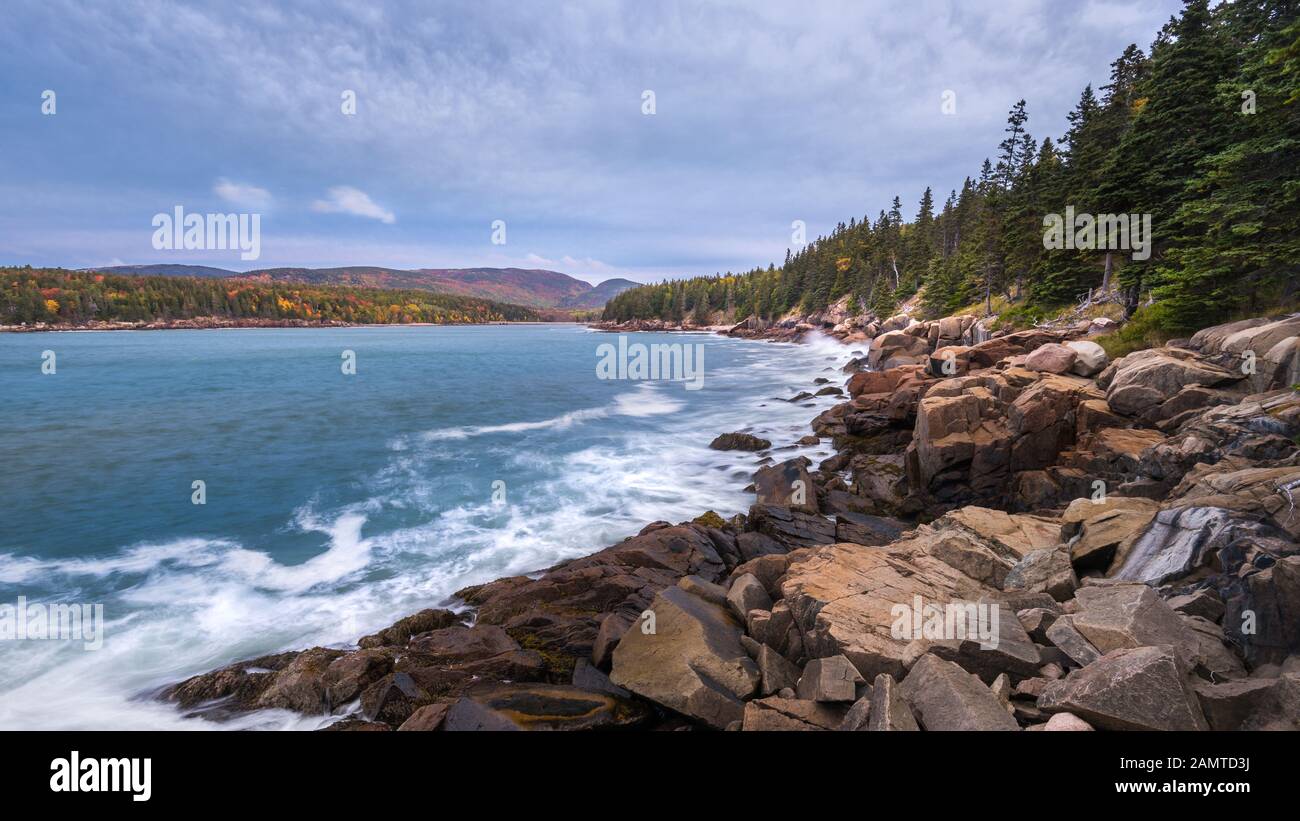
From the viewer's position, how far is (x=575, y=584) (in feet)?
36.2

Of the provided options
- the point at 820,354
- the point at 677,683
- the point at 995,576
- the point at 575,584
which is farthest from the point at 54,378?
the point at 820,354

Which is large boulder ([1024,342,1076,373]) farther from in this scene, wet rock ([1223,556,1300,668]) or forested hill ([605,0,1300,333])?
wet rock ([1223,556,1300,668])

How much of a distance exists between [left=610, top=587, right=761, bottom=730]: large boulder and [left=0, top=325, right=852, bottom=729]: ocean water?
5416mm

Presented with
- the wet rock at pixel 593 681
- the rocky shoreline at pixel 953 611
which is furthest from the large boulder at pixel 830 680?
the wet rock at pixel 593 681

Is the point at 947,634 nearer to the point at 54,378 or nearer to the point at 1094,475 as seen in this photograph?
the point at 1094,475

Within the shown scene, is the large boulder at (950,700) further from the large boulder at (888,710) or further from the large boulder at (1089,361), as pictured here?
the large boulder at (1089,361)

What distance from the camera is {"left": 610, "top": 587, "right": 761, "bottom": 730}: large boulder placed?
6504 millimetres

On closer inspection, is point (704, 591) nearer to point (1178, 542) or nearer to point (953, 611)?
point (953, 611)

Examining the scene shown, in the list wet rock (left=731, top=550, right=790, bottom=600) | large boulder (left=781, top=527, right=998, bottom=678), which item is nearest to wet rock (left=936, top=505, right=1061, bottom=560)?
large boulder (left=781, top=527, right=998, bottom=678)

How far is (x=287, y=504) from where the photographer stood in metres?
20.0

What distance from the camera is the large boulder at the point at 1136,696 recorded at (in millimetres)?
4785

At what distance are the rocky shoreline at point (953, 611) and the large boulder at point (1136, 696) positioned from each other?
19 millimetres
